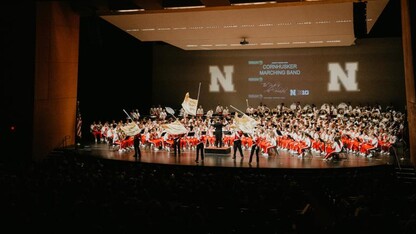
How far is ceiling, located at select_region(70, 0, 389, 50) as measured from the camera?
14.3 m

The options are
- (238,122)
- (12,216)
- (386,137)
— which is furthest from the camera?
(386,137)

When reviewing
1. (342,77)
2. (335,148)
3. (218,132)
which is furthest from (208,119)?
(342,77)

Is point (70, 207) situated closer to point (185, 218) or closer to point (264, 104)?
point (185, 218)

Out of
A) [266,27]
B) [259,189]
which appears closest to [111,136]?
[266,27]

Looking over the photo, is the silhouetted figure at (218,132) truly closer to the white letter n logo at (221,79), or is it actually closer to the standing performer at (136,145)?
the standing performer at (136,145)

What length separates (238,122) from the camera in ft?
44.3

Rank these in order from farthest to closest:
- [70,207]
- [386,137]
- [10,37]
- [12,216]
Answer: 1. [386,137]
2. [10,37]
3. [70,207]
4. [12,216]

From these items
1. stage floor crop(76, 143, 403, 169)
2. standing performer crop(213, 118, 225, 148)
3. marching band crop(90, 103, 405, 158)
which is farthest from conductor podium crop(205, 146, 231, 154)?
marching band crop(90, 103, 405, 158)

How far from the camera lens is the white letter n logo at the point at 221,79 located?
1029 inches

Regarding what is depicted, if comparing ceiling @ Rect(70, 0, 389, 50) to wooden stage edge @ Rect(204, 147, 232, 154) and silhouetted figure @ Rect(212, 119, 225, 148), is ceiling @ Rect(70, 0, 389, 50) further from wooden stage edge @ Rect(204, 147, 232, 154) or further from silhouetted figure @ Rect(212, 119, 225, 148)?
wooden stage edge @ Rect(204, 147, 232, 154)

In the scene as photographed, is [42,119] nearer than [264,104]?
Yes

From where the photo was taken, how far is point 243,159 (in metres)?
14.3

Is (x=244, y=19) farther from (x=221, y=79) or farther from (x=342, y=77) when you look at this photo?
(x=342, y=77)

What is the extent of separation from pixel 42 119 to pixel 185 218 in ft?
39.4
